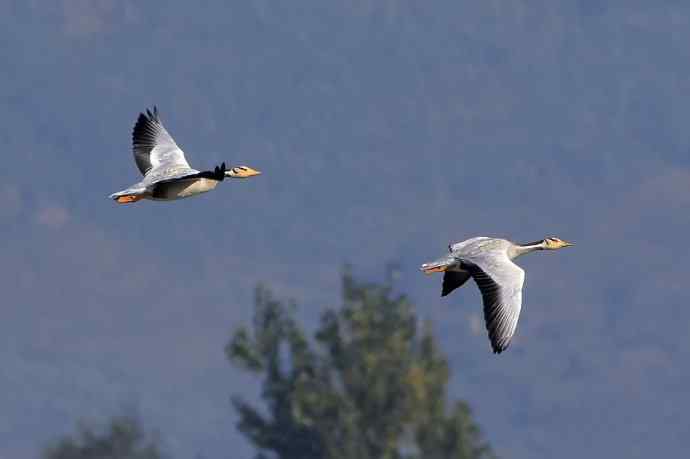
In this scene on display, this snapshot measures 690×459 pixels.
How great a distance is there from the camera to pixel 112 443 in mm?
91938

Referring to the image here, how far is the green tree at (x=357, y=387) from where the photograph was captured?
94688 mm

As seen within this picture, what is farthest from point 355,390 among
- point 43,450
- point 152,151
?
point 152,151

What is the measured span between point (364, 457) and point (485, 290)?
59052 mm

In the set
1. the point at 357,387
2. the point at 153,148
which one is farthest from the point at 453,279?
the point at 357,387

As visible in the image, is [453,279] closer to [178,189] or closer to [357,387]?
[178,189]

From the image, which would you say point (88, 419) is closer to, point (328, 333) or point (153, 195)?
point (328, 333)

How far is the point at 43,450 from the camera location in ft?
293

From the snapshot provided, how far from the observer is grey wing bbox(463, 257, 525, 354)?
4044 centimetres

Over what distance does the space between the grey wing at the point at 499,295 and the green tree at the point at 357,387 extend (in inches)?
1983

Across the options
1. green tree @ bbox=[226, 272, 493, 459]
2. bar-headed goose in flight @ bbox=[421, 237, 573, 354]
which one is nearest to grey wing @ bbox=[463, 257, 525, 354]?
bar-headed goose in flight @ bbox=[421, 237, 573, 354]

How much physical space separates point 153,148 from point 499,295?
11899 millimetres

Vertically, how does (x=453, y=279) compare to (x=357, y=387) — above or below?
below

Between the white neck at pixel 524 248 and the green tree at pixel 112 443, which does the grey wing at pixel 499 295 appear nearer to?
the white neck at pixel 524 248

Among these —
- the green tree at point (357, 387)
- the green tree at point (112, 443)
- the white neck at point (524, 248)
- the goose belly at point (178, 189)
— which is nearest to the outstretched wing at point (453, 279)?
the white neck at point (524, 248)
